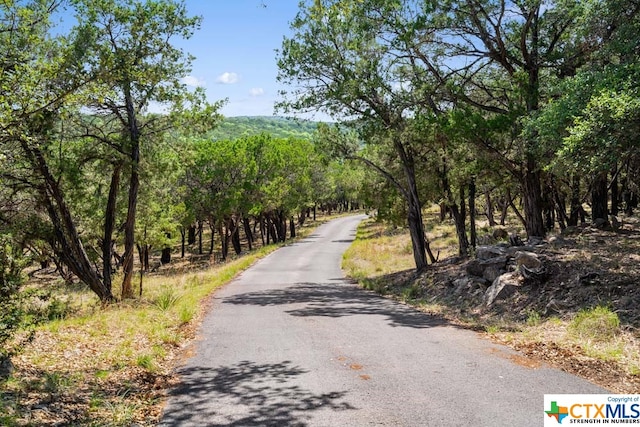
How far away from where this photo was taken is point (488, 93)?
14.6 metres

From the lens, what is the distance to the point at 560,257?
1122cm

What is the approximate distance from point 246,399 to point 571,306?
6663mm

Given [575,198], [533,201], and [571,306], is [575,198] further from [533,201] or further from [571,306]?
[571,306]

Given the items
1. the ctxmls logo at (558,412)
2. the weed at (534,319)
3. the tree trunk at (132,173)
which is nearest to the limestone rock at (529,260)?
the weed at (534,319)

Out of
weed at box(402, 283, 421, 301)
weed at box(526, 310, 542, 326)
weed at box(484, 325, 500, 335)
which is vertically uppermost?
weed at box(526, 310, 542, 326)

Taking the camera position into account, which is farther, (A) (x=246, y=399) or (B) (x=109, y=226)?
(B) (x=109, y=226)

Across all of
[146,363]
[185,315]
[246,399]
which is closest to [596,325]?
[246,399]

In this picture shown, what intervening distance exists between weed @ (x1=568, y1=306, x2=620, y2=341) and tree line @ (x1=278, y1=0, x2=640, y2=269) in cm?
261

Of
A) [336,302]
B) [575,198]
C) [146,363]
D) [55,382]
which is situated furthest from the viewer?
[575,198]

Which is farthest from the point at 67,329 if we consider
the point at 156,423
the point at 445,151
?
the point at 445,151

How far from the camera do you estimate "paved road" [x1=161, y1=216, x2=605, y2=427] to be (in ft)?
16.7

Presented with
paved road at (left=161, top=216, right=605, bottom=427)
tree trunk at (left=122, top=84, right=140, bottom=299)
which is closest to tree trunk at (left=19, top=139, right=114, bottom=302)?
tree trunk at (left=122, top=84, right=140, bottom=299)

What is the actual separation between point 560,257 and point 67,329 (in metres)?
11.1

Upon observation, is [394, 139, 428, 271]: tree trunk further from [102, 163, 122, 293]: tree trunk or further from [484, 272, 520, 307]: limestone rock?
[102, 163, 122, 293]: tree trunk
